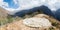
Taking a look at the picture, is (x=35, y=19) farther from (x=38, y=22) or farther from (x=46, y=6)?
(x=46, y=6)

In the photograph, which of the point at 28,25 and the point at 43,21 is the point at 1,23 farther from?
the point at 43,21

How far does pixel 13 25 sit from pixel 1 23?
12cm

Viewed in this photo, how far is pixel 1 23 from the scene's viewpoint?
151 centimetres

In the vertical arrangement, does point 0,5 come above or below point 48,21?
above

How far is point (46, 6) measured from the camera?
160 centimetres

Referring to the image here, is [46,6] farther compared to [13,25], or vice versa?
[46,6]

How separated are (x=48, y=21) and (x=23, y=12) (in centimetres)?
27

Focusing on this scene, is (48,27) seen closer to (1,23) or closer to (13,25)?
(13,25)

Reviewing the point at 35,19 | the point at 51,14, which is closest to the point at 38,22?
the point at 35,19

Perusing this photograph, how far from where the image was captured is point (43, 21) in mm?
1551

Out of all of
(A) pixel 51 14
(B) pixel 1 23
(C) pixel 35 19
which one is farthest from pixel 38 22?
(B) pixel 1 23

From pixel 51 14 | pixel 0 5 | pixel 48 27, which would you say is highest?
pixel 0 5

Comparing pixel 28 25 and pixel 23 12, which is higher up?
pixel 23 12

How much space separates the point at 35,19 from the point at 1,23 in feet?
1.10
